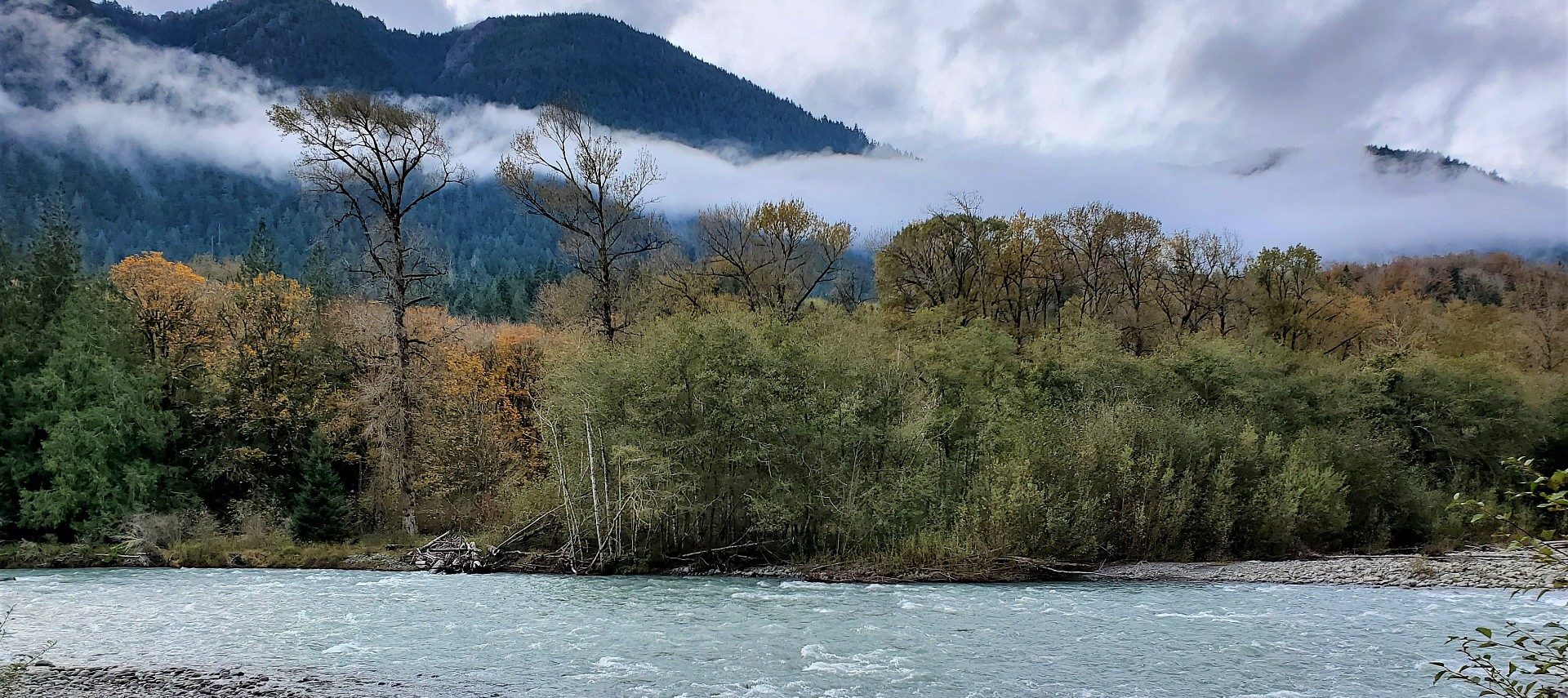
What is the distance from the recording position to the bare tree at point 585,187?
35969 millimetres

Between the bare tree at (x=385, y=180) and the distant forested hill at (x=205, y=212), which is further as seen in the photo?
the distant forested hill at (x=205, y=212)

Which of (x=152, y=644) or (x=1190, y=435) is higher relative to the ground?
(x=1190, y=435)

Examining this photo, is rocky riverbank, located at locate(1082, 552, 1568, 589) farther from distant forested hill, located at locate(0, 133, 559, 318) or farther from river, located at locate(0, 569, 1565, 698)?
distant forested hill, located at locate(0, 133, 559, 318)

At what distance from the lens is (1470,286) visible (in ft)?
267

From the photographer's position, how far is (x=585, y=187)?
3675cm

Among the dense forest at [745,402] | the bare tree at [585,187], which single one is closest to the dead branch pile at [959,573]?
the dense forest at [745,402]

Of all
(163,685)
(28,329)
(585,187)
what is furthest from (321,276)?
(163,685)

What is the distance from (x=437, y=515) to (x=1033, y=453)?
23.9m

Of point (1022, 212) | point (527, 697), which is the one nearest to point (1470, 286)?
point (1022, 212)

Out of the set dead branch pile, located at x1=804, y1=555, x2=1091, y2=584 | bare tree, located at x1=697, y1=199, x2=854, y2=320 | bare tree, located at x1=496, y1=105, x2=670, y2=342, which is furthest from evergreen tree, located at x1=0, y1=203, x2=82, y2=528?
dead branch pile, located at x1=804, y1=555, x2=1091, y2=584

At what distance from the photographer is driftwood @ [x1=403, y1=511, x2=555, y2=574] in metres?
29.4

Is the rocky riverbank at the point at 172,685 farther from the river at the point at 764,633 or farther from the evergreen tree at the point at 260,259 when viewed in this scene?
the evergreen tree at the point at 260,259

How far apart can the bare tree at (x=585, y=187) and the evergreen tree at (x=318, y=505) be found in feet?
39.5

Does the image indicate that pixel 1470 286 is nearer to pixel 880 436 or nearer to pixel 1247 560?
pixel 1247 560
